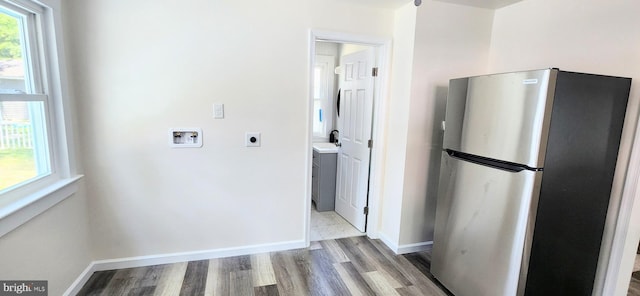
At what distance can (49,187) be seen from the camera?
178 cm

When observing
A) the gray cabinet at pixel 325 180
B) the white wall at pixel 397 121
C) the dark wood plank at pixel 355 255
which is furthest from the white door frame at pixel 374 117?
the gray cabinet at pixel 325 180

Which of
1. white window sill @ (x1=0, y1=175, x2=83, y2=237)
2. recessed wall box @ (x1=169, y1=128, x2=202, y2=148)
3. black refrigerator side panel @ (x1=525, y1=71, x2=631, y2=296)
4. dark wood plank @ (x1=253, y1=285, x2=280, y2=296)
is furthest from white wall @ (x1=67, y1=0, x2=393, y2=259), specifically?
black refrigerator side panel @ (x1=525, y1=71, x2=631, y2=296)

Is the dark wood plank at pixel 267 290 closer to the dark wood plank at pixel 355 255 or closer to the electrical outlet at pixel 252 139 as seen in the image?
the dark wood plank at pixel 355 255

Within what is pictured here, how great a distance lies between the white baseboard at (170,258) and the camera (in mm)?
2164

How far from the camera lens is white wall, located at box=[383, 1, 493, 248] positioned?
8.04 ft

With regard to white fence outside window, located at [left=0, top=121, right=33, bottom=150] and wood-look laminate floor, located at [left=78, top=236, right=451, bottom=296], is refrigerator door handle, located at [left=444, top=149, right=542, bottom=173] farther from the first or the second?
white fence outside window, located at [left=0, top=121, right=33, bottom=150]

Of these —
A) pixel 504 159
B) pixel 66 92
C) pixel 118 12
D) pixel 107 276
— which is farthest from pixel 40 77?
pixel 504 159

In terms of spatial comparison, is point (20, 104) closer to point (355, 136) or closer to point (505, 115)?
point (355, 136)

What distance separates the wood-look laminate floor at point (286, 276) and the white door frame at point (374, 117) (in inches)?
14.3

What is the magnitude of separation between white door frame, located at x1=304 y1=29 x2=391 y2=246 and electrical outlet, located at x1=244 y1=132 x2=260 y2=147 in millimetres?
Answer: 454

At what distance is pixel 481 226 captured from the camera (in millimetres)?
1828

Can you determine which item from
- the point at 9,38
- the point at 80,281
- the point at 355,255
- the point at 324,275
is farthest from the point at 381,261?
the point at 9,38

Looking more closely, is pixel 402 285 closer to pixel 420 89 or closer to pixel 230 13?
pixel 420 89

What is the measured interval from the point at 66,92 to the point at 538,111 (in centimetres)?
290
